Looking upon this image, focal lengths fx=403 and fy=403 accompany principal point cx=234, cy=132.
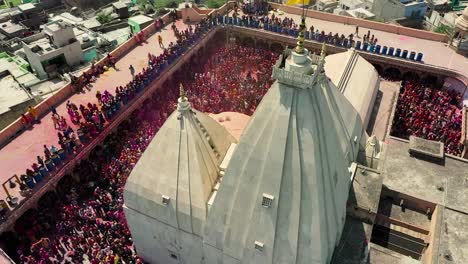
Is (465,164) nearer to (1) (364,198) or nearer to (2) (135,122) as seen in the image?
(1) (364,198)

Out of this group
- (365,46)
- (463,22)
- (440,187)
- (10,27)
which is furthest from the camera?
(10,27)

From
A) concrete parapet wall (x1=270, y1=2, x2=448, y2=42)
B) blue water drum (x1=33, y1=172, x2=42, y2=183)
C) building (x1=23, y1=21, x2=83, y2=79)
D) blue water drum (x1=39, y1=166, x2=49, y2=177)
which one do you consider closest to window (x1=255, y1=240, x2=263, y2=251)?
blue water drum (x1=33, y1=172, x2=42, y2=183)

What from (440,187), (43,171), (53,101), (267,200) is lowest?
(43,171)

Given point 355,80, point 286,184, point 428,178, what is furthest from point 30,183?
point 428,178

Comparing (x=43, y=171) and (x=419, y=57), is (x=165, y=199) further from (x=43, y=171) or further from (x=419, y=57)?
(x=419, y=57)

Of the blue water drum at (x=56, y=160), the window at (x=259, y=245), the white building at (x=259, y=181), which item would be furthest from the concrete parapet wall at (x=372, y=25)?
the window at (x=259, y=245)

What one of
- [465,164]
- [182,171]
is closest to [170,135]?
[182,171]

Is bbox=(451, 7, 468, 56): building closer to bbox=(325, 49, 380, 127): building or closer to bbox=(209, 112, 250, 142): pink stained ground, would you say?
bbox=(325, 49, 380, 127): building

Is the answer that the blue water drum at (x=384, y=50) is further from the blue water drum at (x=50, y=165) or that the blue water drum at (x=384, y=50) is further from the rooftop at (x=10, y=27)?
the rooftop at (x=10, y=27)
